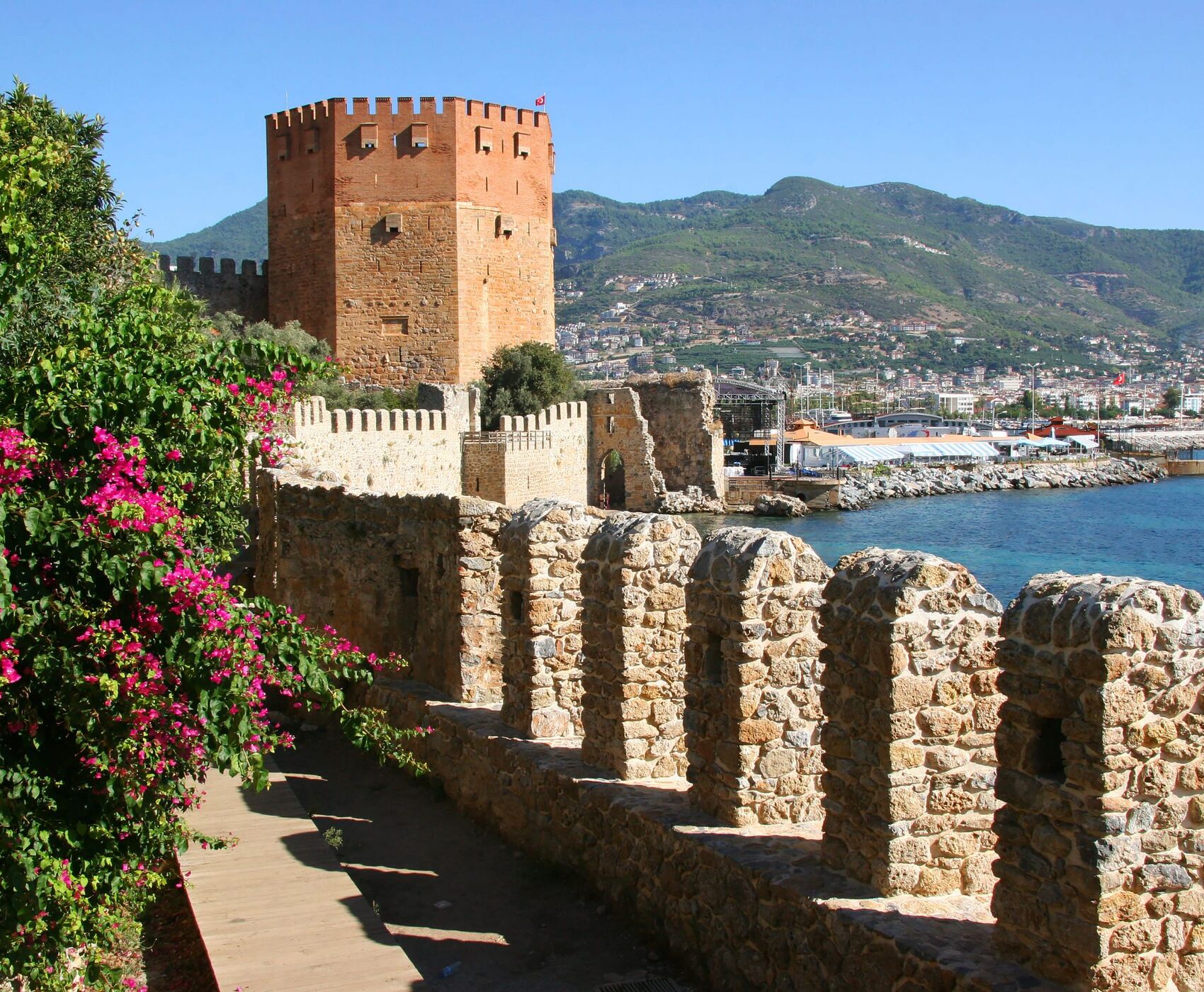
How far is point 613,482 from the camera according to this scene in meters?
44.9

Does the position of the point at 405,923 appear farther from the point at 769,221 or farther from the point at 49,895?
the point at 769,221

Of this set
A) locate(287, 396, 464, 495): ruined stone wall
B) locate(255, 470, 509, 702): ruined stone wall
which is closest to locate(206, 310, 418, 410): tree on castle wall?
locate(287, 396, 464, 495): ruined stone wall

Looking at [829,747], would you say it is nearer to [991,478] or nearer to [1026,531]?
[1026,531]

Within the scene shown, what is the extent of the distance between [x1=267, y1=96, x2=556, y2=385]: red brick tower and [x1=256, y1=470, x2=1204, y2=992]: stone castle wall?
82.7 ft

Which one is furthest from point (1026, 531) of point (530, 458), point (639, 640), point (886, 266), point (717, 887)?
point (886, 266)

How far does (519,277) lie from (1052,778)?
3135cm

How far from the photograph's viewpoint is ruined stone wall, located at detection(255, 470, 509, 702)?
7.89 meters

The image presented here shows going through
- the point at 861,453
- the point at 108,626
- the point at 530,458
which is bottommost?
the point at 108,626

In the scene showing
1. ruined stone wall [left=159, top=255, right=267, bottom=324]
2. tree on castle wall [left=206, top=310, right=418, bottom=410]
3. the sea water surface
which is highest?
ruined stone wall [left=159, top=255, right=267, bottom=324]

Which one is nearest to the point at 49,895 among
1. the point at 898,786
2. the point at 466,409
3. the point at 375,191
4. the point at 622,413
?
the point at 898,786

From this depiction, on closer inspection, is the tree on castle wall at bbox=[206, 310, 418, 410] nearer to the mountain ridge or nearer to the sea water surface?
the sea water surface

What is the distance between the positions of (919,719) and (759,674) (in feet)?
3.18

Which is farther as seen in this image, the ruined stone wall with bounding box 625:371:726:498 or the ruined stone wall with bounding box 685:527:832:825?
the ruined stone wall with bounding box 625:371:726:498

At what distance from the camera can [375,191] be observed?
32.9m
